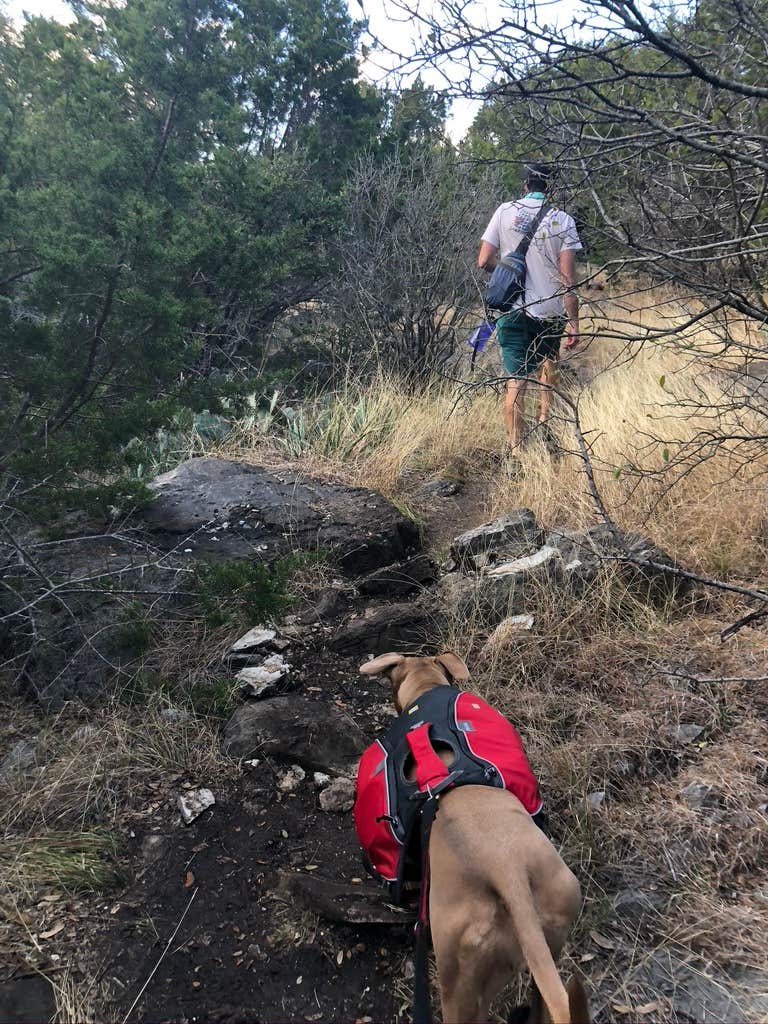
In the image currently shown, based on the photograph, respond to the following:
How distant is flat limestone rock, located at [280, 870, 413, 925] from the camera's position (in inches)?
87.8

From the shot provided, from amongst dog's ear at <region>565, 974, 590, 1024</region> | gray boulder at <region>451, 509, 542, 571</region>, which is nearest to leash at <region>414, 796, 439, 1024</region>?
dog's ear at <region>565, 974, 590, 1024</region>

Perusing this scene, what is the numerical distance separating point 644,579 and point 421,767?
1919 millimetres

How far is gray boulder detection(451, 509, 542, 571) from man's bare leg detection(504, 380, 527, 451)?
1.03m

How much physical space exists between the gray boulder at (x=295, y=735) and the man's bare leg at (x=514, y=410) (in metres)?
2.73

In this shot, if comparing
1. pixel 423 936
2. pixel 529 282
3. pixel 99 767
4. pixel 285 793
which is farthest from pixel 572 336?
pixel 529 282

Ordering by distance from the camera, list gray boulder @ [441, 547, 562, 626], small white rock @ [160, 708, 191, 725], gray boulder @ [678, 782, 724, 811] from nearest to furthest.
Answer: gray boulder @ [678, 782, 724, 811]
small white rock @ [160, 708, 191, 725]
gray boulder @ [441, 547, 562, 626]

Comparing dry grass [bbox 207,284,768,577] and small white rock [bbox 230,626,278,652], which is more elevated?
dry grass [bbox 207,284,768,577]

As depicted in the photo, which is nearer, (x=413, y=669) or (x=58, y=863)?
(x=58, y=863)

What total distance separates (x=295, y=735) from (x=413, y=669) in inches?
23.2

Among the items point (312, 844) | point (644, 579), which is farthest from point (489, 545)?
point (312, 844)

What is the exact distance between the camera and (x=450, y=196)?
7.80 metres

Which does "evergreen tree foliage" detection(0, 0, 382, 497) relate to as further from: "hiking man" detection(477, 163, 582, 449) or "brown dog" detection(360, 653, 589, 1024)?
"brown dog" detection(360, 653, 589, 1024)

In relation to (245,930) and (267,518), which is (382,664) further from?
(267,518)

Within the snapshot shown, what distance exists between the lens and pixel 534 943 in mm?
1588
